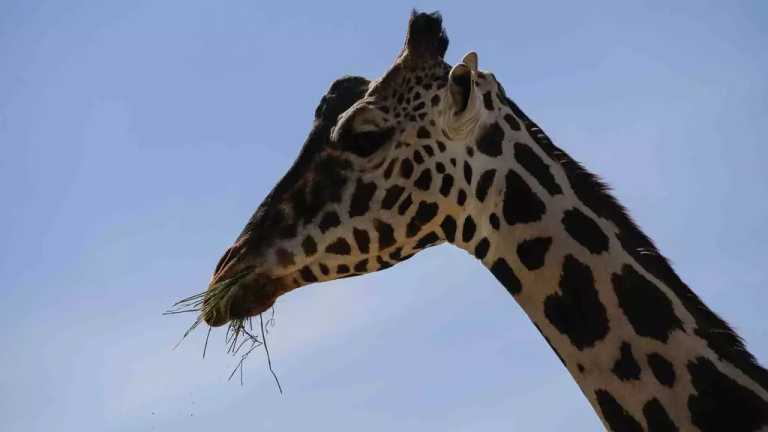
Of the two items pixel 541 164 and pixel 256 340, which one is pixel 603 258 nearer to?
pixel 541 164

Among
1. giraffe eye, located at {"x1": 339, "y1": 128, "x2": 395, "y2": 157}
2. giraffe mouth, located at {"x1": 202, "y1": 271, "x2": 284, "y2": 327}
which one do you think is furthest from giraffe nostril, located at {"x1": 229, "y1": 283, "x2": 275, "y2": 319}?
giraffe eye, located at {"x1": 339, "y1": 128, "x2": 395, "y2": 157}

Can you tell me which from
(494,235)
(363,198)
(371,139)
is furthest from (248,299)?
(494,235)

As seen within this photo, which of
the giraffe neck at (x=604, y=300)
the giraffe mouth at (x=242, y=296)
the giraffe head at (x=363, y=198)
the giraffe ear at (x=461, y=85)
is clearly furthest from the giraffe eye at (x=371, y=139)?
the giraffe mouth at (x=242, y=296)

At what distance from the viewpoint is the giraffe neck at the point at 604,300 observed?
520 centimetres

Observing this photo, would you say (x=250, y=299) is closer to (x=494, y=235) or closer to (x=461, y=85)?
(x=494, y=235)

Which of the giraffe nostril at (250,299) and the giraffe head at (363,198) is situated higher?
the giraffe head at (363,198)

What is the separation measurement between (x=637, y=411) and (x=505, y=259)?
1176mm

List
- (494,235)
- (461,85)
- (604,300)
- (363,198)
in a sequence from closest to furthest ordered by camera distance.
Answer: (604,300) < (494,235) < (461,85) < (363,198)

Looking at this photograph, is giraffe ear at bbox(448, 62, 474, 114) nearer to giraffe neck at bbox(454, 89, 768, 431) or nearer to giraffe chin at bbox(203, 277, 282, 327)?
giraffe neck at bbox(454, 89, 768, 431)

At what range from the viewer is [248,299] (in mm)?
6539

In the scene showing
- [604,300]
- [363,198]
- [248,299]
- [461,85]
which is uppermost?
[461,85]

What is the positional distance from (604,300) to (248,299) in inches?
88.8

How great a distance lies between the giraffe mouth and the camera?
6520mm

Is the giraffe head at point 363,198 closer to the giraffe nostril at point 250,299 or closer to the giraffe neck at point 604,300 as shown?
the giraffe nostril at point 250,299
